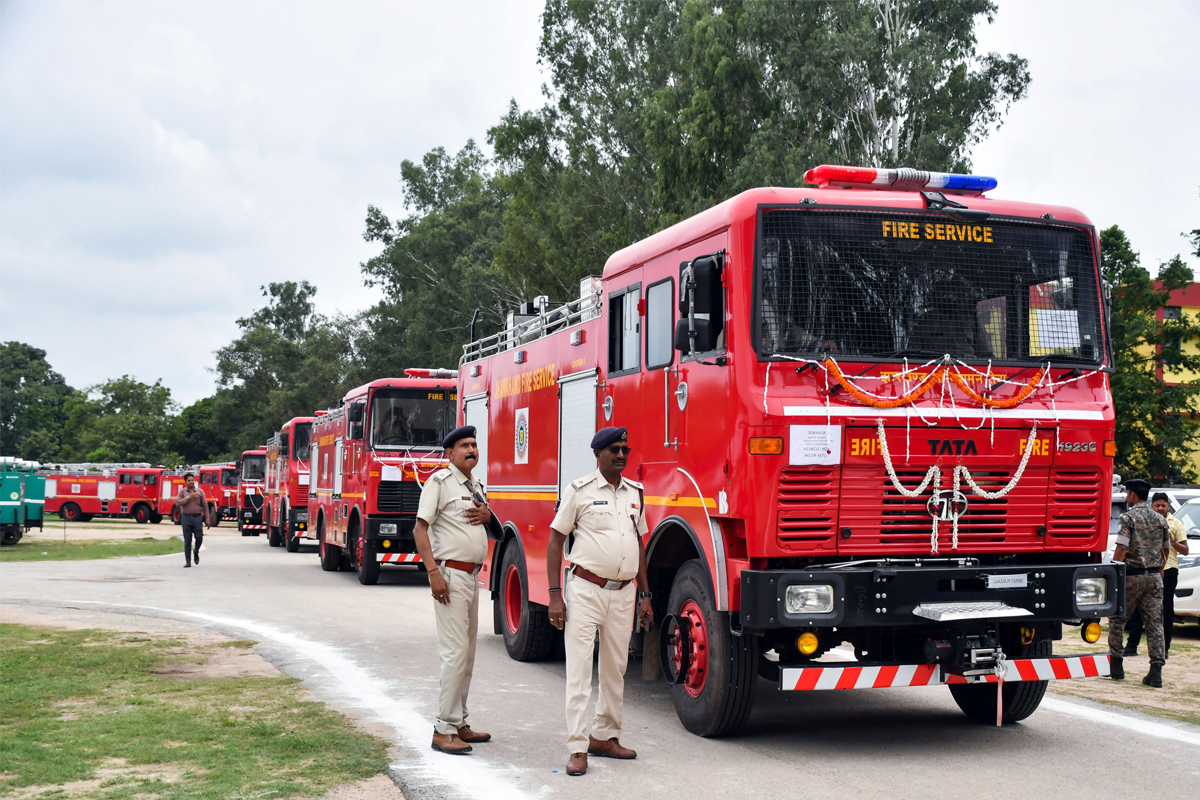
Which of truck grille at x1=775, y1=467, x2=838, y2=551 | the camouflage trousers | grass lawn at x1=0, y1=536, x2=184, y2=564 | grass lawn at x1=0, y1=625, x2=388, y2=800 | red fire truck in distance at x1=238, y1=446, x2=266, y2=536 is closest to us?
grass lawn at x1=0, y1=625, x2=388, y2=800

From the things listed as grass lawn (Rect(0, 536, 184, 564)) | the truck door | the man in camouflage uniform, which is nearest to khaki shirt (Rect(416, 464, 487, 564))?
the truck door

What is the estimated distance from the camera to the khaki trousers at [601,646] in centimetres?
728

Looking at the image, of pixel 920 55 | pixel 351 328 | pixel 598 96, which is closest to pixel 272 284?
pixel 351 328

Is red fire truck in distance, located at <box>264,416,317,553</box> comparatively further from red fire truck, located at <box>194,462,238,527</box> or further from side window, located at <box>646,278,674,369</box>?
side window, located at <box>646,278,674,369</box>

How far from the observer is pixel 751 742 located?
7902mm

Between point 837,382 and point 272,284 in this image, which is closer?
point 837,382

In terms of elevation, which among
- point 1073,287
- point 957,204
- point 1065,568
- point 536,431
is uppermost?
point 957,204

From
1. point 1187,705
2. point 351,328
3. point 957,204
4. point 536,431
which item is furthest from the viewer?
point 351,328

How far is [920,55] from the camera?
31.8 m

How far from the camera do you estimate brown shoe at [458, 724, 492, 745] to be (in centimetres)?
774

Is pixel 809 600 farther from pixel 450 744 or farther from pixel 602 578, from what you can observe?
pixel 450 744

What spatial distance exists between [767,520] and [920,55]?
27.4 m

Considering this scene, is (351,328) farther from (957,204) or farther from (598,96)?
(957,204)

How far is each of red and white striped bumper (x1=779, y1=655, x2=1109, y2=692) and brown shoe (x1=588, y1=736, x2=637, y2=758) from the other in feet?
3.38
